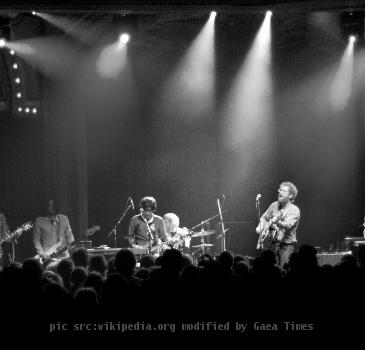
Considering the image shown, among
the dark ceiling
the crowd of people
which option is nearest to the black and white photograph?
the dark ceiling

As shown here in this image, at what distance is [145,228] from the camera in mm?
12461

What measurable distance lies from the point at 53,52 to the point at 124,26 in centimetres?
256

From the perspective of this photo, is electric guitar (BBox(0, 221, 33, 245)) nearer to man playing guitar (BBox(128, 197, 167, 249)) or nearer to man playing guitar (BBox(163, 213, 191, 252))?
→ man playing guitar (BBox(128, 197, 167, 249))

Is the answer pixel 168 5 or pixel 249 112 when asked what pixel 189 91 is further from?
pixel 168 5

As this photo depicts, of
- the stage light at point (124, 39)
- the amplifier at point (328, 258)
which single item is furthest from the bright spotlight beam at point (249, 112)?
the amplifier at point (328, 258)

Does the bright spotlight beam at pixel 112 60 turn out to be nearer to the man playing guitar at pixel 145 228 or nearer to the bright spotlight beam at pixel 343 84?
the man playing guitar at pixel 145 228

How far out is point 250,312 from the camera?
461 cm

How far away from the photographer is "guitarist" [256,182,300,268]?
11445 millimetres

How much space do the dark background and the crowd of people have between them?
10217 millimetres

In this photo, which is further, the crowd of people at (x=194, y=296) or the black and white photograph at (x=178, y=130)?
the black and white photograph at (x=178, y=130)

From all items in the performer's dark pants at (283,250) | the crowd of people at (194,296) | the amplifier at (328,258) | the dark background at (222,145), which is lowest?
the amplifier at (328,258)

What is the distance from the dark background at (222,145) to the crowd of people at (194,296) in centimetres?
1022

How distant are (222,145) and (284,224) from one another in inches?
199

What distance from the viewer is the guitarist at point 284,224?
1145cm
